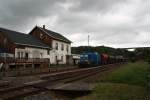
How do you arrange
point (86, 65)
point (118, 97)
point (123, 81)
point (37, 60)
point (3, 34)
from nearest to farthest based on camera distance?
point (118, 97), point (123, 81), point (37, 60), point (3, 34), point (86, 65)

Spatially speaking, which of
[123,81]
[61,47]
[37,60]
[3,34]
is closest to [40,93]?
[123,81]

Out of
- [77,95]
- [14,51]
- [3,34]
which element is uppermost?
[3,34]

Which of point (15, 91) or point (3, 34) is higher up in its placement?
point (3, 34)

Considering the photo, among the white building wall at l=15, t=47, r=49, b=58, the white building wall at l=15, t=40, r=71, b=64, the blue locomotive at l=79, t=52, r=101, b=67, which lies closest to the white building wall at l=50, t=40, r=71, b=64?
the white building wall at l=15, t=40, r=71, b=64

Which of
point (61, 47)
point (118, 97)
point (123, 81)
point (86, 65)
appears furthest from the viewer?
point (61, 47)

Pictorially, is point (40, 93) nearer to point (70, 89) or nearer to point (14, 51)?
point (70, 89)

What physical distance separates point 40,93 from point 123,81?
7.09 metres

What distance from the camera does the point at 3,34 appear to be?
41.4m

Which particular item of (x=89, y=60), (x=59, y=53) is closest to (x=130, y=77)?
(x=89, y=60)

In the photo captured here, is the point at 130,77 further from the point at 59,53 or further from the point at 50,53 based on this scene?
the point at 59,53

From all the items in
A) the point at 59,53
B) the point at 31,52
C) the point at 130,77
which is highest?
the point at 59,53

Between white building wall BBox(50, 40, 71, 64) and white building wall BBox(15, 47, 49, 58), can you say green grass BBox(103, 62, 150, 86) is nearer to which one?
white building wall BBox(15, 47, 49, 58)

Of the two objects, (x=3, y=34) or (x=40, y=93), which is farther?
(x=3, y=34)

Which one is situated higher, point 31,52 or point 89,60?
point 31,52
